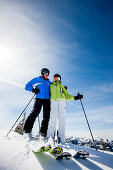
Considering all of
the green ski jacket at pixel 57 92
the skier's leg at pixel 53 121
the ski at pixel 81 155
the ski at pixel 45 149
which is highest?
the green ski jacket at pixel 57 92

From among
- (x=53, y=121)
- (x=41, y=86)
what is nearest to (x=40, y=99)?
(x=41, y=86)

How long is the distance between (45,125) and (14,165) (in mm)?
3001

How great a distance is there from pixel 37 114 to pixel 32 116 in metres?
0.24

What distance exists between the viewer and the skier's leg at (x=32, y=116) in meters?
4.33

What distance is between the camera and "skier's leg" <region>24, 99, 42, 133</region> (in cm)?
433

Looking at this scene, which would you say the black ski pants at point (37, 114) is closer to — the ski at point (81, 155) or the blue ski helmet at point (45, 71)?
the blue ski helmet at point (45, 71)

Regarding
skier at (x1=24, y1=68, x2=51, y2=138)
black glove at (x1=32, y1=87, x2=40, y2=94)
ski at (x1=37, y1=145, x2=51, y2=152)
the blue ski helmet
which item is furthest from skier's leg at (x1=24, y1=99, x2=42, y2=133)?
ski at (x1=37, y1=145, x2=51, y2=152)

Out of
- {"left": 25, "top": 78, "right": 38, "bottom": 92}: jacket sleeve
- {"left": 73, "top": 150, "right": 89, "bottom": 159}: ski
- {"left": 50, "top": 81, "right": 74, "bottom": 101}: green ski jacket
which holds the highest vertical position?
{"left": 25, "top": 78, "right": 38, "bottom": 92}: jacket sleeve

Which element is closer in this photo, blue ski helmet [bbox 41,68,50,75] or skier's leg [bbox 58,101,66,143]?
skier's leg [bbox 58,101,66,143]

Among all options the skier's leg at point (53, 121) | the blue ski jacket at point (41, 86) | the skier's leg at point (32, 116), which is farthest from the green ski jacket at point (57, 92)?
the skier's leg at point (32, 116)

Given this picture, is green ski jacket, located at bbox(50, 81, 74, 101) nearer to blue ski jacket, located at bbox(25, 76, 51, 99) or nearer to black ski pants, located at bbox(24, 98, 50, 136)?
blue ski jacket, located at bbox(25, 76, 51, 99)

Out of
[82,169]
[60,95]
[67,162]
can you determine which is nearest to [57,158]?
[67,162]

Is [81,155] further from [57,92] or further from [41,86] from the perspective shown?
[41,86]

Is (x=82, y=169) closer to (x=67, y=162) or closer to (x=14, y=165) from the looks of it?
(x=67, y=162)
